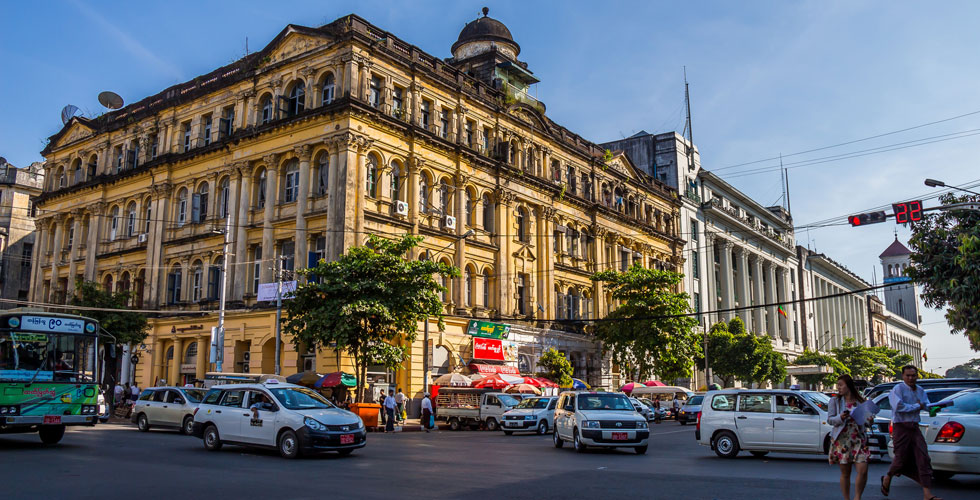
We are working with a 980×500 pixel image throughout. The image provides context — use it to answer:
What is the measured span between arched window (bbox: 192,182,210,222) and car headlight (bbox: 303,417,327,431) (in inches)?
1107

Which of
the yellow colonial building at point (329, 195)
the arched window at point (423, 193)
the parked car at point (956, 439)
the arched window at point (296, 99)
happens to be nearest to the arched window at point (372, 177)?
the yellow colonial building at point (329, 195)

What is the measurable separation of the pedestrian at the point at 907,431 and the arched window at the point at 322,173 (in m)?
28.3

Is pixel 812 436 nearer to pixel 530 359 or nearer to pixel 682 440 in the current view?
pixel 682 440

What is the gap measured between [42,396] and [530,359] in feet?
98.1

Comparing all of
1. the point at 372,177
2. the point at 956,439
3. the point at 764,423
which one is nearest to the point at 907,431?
the point at 956,439

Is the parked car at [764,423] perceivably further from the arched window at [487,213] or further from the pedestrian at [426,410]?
the arched window at [487,213]

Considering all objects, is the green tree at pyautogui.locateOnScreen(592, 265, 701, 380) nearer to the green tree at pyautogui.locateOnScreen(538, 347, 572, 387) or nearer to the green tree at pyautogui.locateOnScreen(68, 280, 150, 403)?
the green tree at pyautogui.locateOnScreen(538, 347, 572, 387)

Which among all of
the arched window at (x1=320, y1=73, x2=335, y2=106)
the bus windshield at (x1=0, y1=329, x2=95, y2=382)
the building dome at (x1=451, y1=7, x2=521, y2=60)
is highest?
the building dome at (x1=451, y1=7, x2=521, y2=60)

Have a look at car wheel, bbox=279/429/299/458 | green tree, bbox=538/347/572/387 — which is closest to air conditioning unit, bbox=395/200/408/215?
green tree, bbox=538/347/572/387

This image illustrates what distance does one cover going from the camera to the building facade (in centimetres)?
5872

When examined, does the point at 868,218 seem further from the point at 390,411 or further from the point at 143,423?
the point at 143,423

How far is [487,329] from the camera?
3931cm

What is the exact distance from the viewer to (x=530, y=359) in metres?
43.4

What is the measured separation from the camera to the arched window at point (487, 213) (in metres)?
42.8
